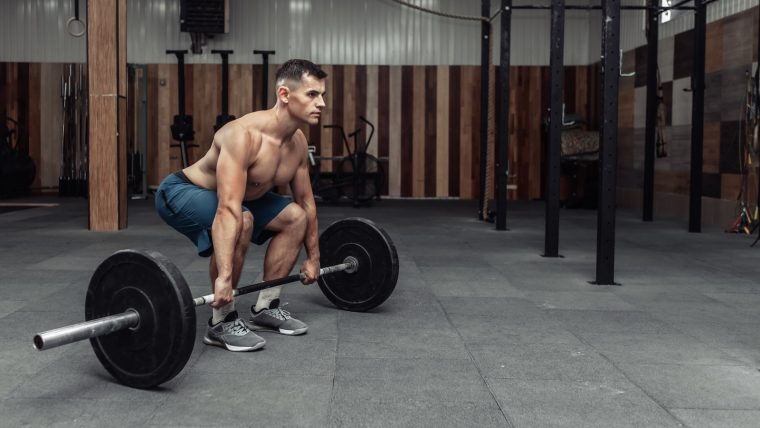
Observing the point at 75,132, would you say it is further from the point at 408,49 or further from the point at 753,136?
the point at 753,136

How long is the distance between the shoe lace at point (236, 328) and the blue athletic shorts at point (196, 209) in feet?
0.83

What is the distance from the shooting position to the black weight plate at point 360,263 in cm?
320

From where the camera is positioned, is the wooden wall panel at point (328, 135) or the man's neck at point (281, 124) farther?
the wooden wall panel at point (328, 135)

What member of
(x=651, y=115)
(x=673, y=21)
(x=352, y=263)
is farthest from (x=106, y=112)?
(x=673, y=21)

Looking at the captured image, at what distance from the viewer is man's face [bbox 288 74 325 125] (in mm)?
2701

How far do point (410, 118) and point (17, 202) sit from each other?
510 cm

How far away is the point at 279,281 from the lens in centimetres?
286

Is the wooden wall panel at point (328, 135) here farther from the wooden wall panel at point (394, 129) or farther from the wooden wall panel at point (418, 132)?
the wooden wall panel at point (418, 132)

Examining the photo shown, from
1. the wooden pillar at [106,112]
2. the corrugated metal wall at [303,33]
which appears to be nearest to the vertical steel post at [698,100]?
the corrugated metal wall at [303,33]

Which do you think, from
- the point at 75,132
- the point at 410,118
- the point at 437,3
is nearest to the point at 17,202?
the point at 75,132

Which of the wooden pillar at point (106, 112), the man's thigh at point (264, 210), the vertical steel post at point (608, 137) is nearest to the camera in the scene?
the man's thigh at point (264, 210)

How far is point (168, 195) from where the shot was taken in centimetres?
281

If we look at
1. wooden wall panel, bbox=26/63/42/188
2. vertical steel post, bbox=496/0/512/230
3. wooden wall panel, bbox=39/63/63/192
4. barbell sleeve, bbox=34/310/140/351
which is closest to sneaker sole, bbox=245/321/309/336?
barbell sleeve, bbox=34/310/140/351

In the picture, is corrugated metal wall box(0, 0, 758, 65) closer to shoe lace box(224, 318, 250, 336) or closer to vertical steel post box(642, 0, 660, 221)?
vertical steel post box(642, 0, 660, 221)
